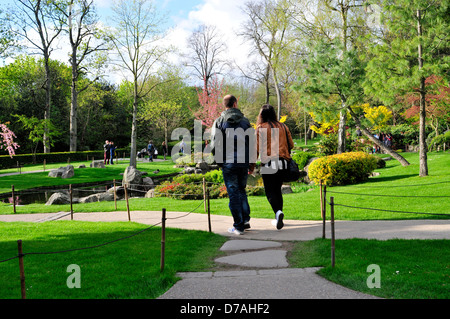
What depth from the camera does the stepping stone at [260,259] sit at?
4.66m

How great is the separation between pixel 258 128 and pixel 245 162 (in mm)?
713

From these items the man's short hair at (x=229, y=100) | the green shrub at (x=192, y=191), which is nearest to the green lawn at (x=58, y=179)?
the green shrub at (x=192, y=191)

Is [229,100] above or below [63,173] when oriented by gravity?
above

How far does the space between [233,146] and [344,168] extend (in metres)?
9.30

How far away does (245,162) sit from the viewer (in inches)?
243

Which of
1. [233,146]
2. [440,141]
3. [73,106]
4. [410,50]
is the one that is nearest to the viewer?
[233,146]

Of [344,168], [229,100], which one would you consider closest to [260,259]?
[229,100]

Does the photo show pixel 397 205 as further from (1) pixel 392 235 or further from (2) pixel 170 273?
(2) pixel 170 273

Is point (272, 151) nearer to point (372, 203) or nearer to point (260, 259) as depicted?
point (260, 259)

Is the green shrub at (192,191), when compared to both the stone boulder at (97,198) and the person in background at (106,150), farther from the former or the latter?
the person in background at (106,150)

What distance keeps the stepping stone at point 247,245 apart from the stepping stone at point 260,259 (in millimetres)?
304

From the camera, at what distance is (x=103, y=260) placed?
503 centimetres

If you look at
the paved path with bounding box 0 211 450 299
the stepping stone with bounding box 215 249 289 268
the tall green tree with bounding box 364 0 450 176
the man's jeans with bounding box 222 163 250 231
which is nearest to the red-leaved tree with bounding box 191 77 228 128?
the tall green tree with bounding box 364 0 450 176
